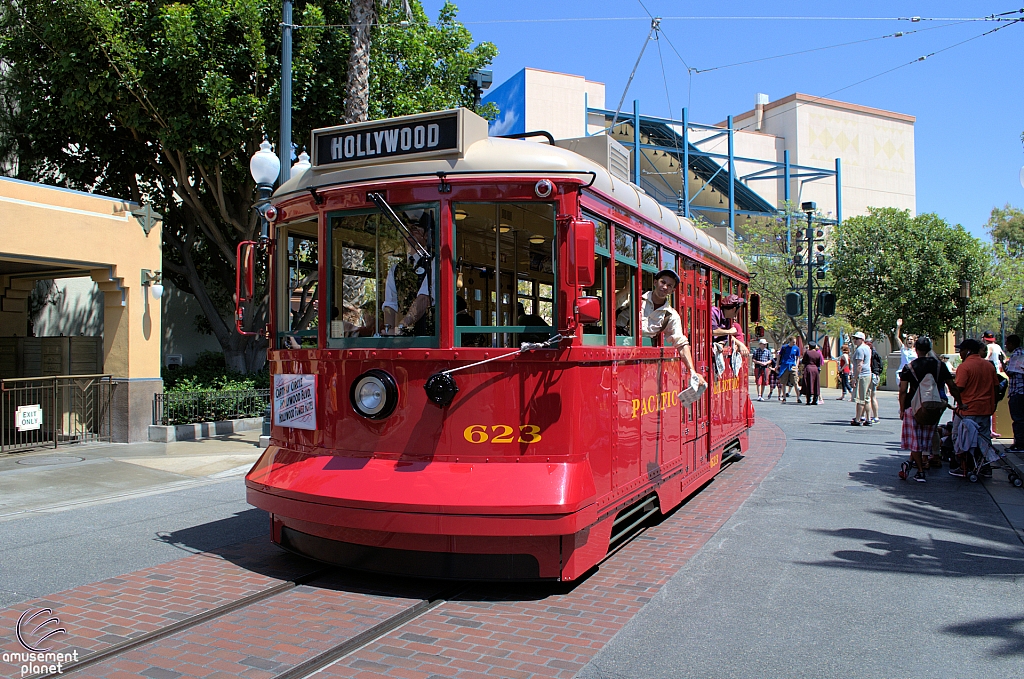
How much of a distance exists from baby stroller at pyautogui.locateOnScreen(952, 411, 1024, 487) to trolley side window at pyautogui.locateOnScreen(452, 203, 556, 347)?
693cm

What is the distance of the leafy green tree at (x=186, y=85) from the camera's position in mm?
15219

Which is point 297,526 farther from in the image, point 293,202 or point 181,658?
point 293,202

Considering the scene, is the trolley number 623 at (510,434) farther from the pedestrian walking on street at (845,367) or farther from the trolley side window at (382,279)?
the pedestrian walking on street at (845,367)

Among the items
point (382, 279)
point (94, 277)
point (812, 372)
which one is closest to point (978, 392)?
point (382, 279)

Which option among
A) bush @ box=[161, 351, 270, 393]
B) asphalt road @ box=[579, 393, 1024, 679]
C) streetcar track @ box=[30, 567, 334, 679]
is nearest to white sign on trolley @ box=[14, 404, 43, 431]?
bush @ box=[161, 351, 270, 393]

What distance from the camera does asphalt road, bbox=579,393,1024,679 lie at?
4137 millimetres

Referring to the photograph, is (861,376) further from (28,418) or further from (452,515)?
(28,418)

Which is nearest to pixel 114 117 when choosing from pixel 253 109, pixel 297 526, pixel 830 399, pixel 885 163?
pixel 253 109

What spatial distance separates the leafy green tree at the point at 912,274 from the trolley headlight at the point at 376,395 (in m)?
31.7

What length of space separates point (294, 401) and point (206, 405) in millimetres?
9968

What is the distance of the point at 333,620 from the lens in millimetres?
4641

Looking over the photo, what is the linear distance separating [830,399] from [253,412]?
678 inches

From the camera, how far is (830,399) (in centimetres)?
2408

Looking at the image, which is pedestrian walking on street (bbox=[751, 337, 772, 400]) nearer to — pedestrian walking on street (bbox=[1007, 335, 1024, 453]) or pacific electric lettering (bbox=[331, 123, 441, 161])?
pedestrian walking on street (bbox=[1007, 335, 1024, 453])
